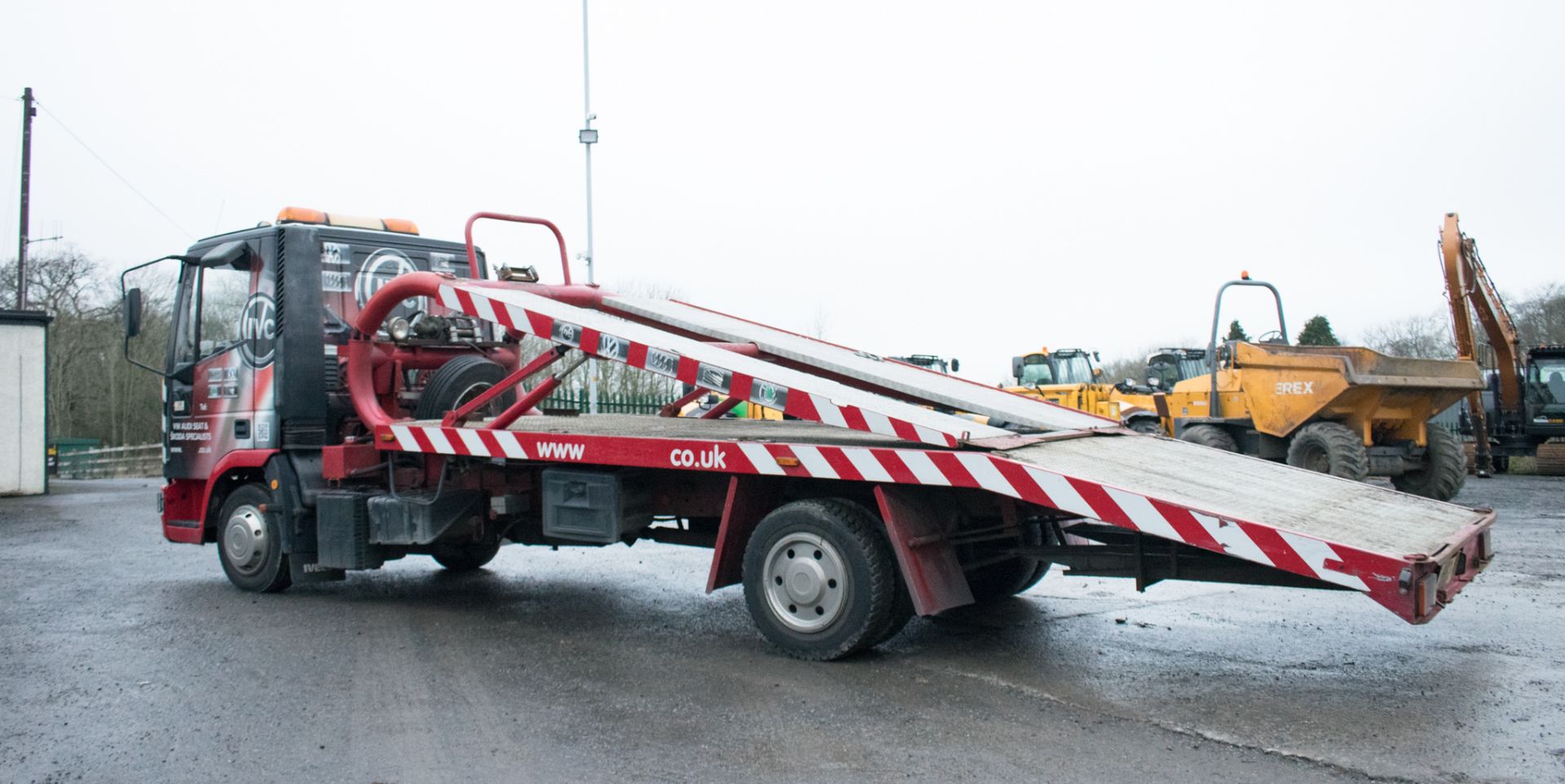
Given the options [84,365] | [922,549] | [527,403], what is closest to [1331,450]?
[922,549]

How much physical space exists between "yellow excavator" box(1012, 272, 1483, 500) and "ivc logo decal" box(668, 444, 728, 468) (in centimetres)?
966

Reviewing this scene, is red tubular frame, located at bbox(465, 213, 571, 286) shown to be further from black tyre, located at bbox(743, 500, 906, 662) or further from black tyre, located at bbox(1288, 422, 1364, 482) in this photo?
black tyre, located at bbox(1288, 422, 1364, 482)

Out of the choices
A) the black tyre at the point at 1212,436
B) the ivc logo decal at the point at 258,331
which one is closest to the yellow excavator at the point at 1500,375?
the black tyre at the point at 1212,436

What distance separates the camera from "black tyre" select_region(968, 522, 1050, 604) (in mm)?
Result: 7418

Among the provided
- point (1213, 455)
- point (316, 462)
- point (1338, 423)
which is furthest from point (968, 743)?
point (1338, 423)

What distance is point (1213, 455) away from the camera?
6727 mm

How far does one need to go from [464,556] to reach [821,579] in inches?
184

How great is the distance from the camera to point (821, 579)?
5996mm

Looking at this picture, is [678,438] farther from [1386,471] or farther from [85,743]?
[1386,471]

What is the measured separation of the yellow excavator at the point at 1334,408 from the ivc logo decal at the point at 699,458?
31.7 feet

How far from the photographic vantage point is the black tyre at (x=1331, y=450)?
13539 mm

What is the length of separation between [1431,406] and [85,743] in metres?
14.6

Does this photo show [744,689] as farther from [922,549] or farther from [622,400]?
[622,400]

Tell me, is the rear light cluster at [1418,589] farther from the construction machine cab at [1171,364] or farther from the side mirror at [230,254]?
the construction machine cab at [1171,364]
